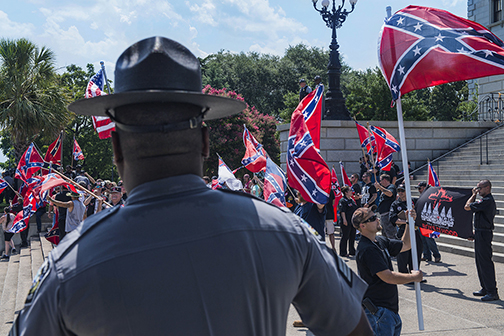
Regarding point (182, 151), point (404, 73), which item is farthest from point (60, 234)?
point (182, 151)

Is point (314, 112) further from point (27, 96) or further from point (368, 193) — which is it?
point (27, 96)

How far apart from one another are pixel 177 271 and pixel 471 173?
16.9 metres

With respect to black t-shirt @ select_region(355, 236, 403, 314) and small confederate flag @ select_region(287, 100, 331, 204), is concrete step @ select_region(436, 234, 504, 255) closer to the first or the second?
small confederate flag @ select_region(287, 100, 331, 204)

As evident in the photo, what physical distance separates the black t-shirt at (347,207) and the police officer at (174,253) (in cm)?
1029

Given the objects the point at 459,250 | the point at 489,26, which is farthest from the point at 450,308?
the point at 489,26

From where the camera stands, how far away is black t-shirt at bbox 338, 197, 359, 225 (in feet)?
38.0

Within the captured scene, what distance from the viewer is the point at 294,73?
4597 centimetres

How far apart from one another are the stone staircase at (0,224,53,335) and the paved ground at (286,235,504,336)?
534 cm

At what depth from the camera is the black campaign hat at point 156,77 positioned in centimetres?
135

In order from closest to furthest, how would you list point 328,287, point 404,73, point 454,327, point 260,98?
point 328,287 < point 404,73 < point 454,327 < point 260,98

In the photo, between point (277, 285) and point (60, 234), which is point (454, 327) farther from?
point (60, 234)

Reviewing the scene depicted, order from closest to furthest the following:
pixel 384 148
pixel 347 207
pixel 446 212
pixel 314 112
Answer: pixel 314 112 → pixel 446 212 → pixel 347 207 → pixel 384 148

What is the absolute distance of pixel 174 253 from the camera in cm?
123

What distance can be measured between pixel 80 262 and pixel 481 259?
25.3ft
